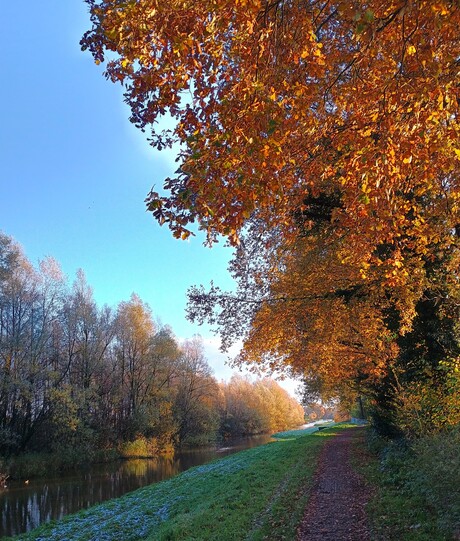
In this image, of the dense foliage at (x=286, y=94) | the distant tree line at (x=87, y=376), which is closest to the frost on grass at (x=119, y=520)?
the dense foliage at (x=286, y=94)

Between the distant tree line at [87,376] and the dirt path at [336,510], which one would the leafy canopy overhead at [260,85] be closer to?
the dirt path at [336,510]

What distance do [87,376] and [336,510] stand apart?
115 ft

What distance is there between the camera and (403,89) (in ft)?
14.8

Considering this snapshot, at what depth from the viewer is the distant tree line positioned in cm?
3111

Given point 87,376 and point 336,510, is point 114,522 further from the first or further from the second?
point 87,376

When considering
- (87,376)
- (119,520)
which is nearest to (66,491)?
(119,520)

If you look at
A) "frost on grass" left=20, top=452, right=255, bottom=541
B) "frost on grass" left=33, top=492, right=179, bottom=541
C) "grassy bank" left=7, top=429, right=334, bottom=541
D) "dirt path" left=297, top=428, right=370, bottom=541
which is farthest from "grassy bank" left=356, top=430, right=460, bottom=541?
"frost on grass" left=33, top=492, right=179, bottom=541

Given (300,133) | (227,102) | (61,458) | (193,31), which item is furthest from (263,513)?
(61,458)

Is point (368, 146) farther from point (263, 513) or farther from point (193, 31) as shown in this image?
point (263, 513)

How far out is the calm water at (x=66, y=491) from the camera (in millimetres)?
16141

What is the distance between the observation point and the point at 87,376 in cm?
3941

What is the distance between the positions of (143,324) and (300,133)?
45979mm

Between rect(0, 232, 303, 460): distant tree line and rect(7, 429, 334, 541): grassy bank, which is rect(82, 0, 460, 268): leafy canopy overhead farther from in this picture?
rect(0, 232, 303, 460): distant tree line

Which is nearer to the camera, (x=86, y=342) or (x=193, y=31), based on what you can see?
(x=193, y=31)
